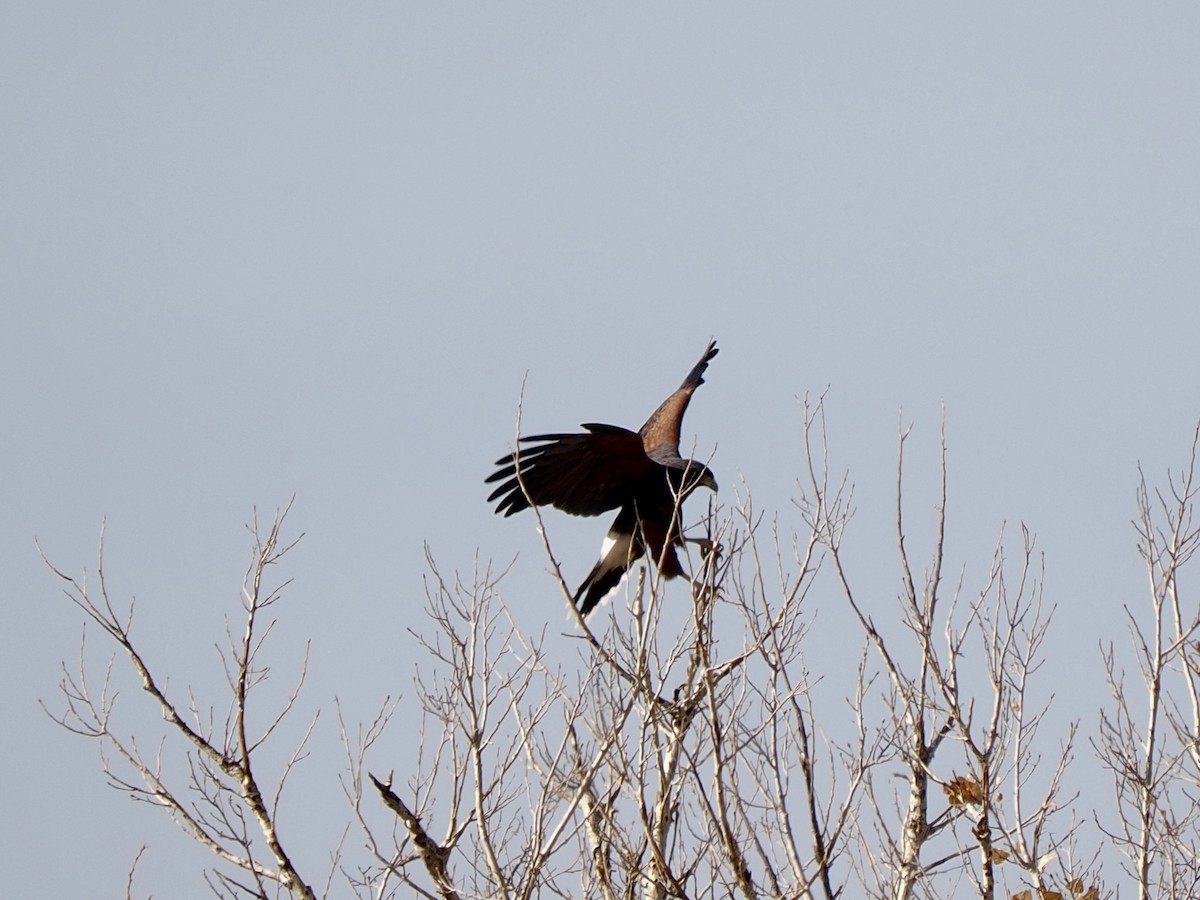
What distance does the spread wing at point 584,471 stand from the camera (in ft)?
26.6

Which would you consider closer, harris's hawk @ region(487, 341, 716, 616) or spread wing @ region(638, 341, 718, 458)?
harris's hawk @ region(487, 341, 716, 616)

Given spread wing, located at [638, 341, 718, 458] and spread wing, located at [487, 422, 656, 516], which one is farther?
spread wing, located at [638, 341, 718, 458]

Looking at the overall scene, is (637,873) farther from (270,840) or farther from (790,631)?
(270,840)

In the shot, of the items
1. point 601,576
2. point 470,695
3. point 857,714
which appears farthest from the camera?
point 601,576

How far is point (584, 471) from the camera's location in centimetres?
830

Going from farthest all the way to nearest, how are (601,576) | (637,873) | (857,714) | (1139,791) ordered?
(601,576), (1139,791), (857,714), (637,873)

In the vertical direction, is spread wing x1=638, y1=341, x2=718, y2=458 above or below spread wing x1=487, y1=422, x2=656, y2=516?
above

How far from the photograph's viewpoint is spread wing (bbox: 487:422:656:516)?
319 inches

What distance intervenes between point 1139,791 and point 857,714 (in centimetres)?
172

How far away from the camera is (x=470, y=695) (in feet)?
19.6

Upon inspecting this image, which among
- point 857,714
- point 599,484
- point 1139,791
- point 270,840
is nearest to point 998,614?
point 857,714

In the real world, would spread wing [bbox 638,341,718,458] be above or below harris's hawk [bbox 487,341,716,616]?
above

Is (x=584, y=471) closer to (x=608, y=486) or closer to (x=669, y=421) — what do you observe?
(x=608, y=486)

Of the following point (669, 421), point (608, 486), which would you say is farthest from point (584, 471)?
point (669, 421)
